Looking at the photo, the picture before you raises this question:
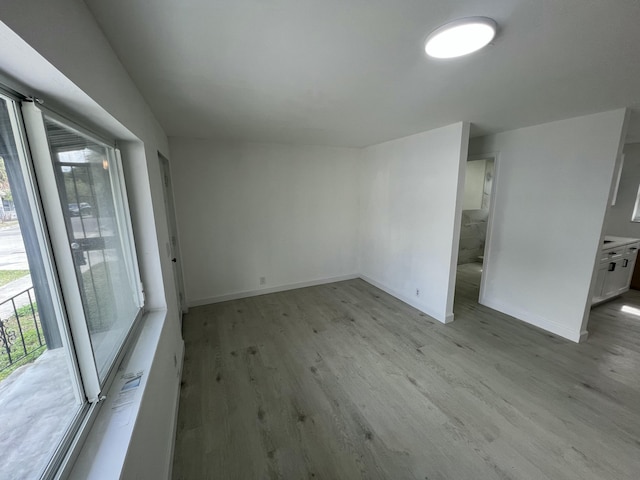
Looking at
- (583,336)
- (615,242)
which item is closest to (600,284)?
(615,242)

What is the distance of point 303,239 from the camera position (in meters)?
4.26

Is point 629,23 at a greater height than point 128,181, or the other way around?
point 629,23

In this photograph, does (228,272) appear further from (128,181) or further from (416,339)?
(416,339)

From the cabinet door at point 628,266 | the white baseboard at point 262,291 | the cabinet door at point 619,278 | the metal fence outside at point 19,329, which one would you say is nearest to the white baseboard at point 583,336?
the cabinet door at point 619,278

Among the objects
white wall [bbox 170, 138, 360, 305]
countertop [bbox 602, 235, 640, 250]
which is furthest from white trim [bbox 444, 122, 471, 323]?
countertop [bbox 602, 235, 640, 250]

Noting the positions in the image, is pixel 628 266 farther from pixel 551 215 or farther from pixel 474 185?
pixel 474 185

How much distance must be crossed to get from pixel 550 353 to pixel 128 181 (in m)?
4.06

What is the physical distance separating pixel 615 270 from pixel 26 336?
230 inches

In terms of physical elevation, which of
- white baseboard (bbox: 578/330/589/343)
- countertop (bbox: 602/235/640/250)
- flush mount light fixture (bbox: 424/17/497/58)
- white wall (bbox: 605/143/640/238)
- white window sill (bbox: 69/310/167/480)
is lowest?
white baseboard (bbox: 578/330/589/343)

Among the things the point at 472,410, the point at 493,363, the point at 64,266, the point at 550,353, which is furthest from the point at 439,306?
the point at 64,266

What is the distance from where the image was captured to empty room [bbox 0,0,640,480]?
0.93 meters

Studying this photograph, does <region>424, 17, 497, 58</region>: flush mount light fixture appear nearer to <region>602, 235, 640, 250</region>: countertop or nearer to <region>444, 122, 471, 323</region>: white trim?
<region>444, 122, 471, 323</region>: white trim

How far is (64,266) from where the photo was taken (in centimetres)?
98

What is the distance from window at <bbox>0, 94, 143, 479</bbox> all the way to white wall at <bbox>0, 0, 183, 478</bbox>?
0.45ft
